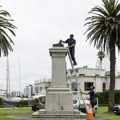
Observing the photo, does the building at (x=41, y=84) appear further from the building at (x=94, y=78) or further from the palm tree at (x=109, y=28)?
the palm tree at (x=109, y=28)

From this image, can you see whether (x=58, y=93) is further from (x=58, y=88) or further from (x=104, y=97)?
(x=104, y=97)

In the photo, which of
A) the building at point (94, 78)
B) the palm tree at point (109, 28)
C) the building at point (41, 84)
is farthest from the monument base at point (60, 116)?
the building at point (41, 84)

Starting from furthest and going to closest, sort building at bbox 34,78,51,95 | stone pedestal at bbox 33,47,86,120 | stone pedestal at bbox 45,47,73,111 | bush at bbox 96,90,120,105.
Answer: building at bbox 34,78,51,95 → bush at bbox 96,90,120,105 → stone pedestal at bbox 45,47,73,111 → stone pedestal at bbox 33,47,86,120

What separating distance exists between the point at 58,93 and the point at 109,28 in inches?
1145

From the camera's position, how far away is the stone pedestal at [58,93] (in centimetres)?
1937

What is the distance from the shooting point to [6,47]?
4894cm

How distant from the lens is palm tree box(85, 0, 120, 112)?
4766cm

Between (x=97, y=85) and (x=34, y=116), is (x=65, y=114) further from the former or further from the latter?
(x=97, y=85)

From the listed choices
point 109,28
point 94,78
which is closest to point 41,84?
point 94,78

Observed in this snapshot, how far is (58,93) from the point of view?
19.8 m

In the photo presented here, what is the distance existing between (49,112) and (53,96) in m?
0.81

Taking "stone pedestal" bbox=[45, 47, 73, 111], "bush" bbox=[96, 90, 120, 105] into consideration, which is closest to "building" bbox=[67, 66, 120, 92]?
"bush" bbox=[96, 90, 120, 105]

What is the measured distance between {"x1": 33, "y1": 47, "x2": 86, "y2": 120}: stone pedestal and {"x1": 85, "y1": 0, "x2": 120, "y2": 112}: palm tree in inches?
1086

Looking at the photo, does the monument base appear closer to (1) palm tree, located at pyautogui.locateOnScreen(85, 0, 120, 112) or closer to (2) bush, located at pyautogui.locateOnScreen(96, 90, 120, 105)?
(1) palm tree, located at pyautogui.locateOnScreen(85, 0, 120, 112)
